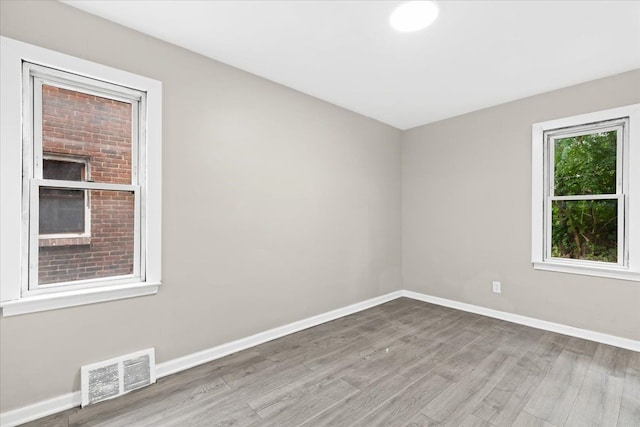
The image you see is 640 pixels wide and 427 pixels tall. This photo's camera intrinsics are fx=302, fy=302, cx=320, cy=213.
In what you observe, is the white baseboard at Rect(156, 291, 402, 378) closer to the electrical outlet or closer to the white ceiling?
the electrical outlet

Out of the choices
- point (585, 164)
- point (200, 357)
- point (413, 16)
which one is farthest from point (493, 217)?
point (200, 357)

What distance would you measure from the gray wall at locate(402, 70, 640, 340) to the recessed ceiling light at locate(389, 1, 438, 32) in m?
2.00

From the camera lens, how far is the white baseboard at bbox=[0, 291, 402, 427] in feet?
5.77

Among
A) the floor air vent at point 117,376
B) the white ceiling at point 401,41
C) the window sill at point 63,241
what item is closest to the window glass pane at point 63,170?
the window sill at point 63,241

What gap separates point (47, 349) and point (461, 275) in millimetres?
4021

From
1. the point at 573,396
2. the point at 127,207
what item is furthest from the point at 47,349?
the point at 573,396

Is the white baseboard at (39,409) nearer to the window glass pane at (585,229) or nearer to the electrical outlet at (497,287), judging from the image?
the electrical outlet at (497,287)

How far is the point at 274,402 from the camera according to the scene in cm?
197

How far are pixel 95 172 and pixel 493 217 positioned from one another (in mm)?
3938

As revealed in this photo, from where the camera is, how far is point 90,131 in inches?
81.9

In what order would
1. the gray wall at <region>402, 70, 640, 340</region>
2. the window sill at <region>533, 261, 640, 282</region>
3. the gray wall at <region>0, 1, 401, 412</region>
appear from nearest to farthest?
the gray wall at <region>0, 1, 401, 412</region> → the window sill at <region>533, 261, 640, 282</region> → the gray wall at <region>402, 70, 640, 340</region>

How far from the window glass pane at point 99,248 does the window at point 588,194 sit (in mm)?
3884

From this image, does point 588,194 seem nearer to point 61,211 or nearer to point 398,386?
point 398,386

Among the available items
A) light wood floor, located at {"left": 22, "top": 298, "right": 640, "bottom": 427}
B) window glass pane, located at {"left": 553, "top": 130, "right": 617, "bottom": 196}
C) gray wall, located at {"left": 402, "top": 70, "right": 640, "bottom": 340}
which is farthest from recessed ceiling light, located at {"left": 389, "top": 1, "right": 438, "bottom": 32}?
light wood floor, located at {"left": 22, "top": 298, "right": 640, "bottom": 427}
